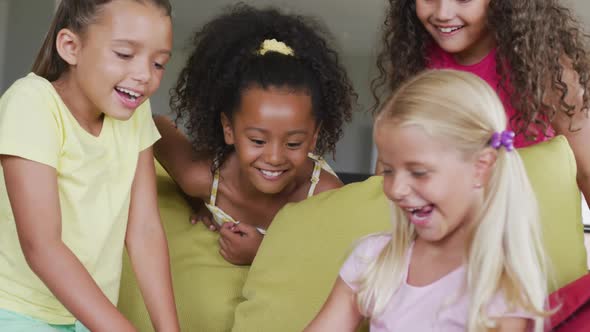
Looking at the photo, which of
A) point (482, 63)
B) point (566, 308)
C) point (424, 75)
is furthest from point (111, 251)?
point (482, 63)

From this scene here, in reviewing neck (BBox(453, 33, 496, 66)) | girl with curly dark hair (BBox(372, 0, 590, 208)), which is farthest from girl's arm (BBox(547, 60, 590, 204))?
neck (BBox(453, 33, 496, 66))

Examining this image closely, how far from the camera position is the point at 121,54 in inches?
56.6

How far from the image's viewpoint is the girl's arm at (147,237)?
1599mm

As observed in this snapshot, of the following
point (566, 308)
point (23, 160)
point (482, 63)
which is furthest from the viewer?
point (482, 63)

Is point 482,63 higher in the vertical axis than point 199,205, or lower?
higher

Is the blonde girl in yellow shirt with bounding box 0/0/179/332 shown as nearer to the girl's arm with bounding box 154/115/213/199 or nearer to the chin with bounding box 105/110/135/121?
the chin with bounding box 105/110/135/121

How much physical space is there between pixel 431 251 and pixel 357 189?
366 mm

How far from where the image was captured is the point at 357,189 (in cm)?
159

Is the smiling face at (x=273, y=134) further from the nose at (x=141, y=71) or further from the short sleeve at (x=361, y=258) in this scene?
the short sleeve at (x=361, y=258)

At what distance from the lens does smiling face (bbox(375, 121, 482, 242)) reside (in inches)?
44.8

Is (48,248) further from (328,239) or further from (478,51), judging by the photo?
(478,51)

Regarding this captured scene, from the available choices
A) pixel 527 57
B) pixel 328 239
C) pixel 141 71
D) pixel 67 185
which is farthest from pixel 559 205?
pixel 67 185

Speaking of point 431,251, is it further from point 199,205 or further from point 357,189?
point 199,205

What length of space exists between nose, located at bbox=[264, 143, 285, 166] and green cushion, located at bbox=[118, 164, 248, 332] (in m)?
0.24
